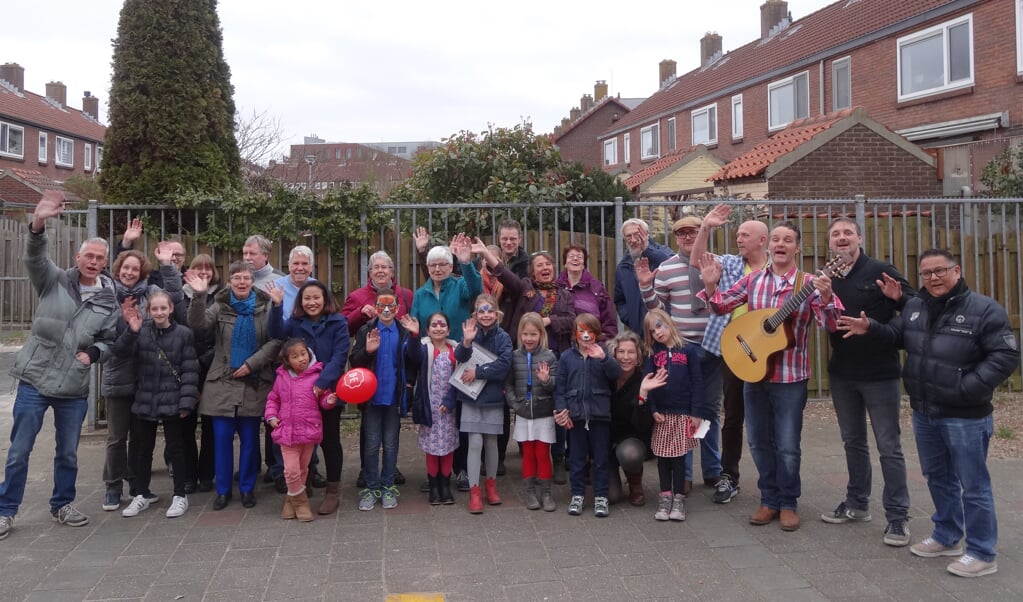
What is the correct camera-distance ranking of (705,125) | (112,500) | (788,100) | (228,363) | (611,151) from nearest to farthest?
(112,500), (228,363), (788,100), (705,125), (611,151)

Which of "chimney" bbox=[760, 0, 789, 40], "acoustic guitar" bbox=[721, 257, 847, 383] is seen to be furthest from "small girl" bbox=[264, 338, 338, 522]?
"chimney" bbox=[760, 0, 789, 40]

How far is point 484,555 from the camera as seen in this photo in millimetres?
4402

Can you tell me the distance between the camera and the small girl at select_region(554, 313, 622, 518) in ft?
16.7

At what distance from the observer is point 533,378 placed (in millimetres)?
5250

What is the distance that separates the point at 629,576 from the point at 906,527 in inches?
69.5

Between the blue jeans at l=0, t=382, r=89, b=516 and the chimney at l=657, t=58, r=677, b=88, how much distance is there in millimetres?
37797

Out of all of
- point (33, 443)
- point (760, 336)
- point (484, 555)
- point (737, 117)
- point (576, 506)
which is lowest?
point (484, 555)

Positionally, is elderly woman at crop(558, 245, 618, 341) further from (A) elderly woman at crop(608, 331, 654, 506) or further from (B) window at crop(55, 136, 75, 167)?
(B) window at crop(55, 136, 75, 167)

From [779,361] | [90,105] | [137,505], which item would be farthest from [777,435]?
[90,105]

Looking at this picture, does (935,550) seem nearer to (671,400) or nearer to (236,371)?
(671,400)

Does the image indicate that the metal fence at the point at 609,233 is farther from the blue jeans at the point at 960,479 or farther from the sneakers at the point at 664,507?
the blue jeans at the point at 960,479

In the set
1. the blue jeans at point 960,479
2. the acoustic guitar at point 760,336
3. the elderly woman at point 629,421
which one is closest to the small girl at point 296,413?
the elderly woman at point 629,421

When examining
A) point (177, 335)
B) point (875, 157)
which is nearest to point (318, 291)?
point (177, 335)

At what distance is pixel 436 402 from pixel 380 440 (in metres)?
0.48
